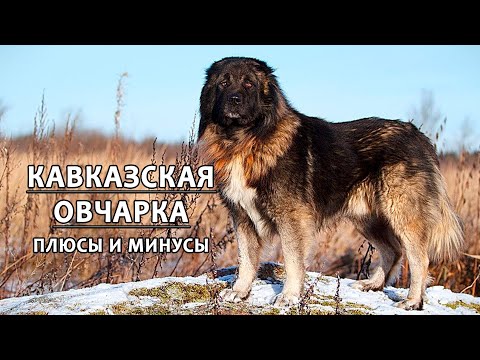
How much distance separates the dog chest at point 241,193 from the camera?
490 centimetres

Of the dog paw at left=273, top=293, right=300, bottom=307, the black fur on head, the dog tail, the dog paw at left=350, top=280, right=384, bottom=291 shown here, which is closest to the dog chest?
the black fur on head

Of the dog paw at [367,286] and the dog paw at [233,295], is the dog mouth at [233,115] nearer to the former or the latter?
the dog paw at [233,295]

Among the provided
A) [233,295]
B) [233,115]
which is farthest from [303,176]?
[233,295]

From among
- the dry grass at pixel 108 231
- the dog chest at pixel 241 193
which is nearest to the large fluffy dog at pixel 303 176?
the dog chest at pixel 241 193

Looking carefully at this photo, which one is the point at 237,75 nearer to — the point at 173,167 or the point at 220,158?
the point at 220,158

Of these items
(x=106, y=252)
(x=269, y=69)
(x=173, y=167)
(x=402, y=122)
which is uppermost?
(x=269, y=69)

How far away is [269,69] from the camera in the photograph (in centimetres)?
514

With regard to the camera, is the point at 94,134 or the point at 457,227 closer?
the point at 457,227

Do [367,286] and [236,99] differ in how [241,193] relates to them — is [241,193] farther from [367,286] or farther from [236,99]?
[367,286]

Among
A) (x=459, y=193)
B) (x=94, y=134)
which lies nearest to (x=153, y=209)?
(x=94, y=134)

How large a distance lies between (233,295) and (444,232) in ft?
6.43

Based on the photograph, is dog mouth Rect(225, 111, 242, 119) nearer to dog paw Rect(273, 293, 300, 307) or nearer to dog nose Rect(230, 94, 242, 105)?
dog nose Rect(230, 94, 242, 105)

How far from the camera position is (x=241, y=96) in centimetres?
484
